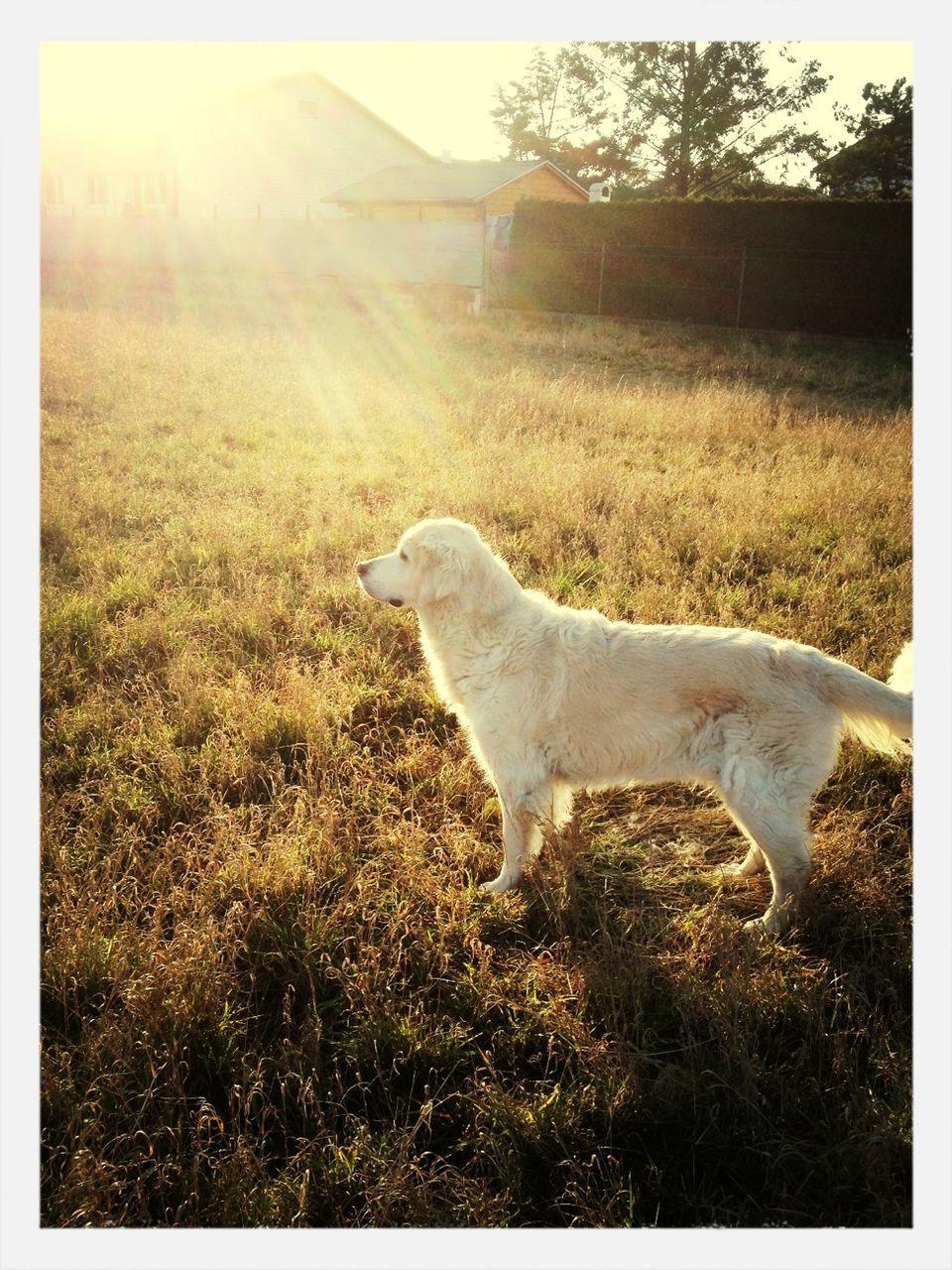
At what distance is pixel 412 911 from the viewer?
3.14 m

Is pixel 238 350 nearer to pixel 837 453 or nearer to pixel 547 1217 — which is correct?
pixel 837 453

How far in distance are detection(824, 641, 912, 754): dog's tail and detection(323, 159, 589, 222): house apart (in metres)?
24.8

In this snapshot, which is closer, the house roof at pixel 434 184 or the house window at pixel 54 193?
the house roof at pixel 434 184

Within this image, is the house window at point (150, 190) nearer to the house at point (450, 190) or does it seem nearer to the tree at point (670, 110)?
the house at point (450, 190)

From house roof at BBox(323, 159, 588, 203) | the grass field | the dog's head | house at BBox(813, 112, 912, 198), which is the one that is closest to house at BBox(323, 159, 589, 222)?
house roof at BBox(323, 159, 588, 203)

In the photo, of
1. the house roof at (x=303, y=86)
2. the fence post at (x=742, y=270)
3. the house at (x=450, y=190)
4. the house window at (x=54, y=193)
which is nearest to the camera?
A: the fence post at (x=742, y=270)

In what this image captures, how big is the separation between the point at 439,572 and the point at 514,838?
1.14m

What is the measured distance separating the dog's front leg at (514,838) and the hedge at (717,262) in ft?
37.4

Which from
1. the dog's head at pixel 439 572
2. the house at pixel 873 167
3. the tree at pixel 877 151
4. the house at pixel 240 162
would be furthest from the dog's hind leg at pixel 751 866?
the house at pixel 240 162

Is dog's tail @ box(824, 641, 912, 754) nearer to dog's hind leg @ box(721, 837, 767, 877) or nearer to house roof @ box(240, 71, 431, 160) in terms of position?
dog's hind leg @ box(721, 837, 767, 877)

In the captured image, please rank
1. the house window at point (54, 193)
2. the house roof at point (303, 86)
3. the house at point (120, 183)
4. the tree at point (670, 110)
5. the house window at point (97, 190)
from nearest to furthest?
the tree at point (670, 110)
the house roof at point (303, 86)
the house at point (120, 183)
the house window at point (54, 193)
the house window at point (97, 190)

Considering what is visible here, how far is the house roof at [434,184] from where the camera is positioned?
1011 inches

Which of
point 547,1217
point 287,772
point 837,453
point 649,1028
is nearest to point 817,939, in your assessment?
point 649,1028

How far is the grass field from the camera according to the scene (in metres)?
2.25
